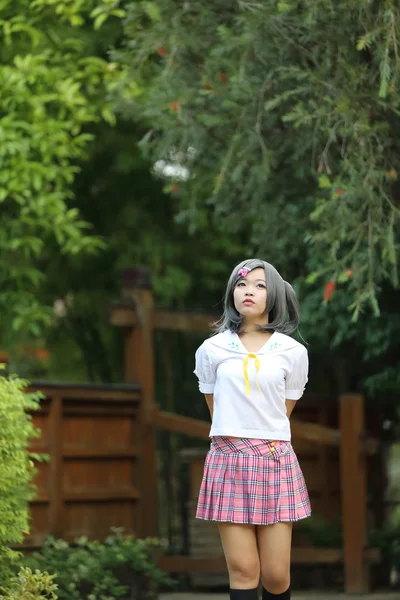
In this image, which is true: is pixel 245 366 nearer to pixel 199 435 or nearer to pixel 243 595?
pixel 243 595

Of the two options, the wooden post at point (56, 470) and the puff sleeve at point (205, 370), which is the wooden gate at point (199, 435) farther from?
the puff sleeve at point (205, 370)

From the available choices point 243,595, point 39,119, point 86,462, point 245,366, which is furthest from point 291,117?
point 86,462

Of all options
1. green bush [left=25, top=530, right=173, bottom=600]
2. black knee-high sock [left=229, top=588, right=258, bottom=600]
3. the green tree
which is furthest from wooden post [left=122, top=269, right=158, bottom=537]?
black knee-high sock [left=229, top=588, right=258, bottom=600]

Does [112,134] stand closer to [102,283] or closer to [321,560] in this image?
[102,283]

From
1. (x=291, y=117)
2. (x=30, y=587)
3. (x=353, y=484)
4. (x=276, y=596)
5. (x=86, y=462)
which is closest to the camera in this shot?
(x=276, y=596)

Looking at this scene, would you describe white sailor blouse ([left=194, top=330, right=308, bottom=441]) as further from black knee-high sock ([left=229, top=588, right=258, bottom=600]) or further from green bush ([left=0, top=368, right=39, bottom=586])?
green bush ([left=0, top=368, right=39, bottom=586])

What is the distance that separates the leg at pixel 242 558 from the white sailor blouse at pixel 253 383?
415mm

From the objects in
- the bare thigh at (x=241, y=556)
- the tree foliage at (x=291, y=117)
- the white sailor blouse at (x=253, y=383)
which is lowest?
the bare thigh at (x=241, y=556)

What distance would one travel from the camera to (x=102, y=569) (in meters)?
7.84

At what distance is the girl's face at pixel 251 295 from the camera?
17.8 feet

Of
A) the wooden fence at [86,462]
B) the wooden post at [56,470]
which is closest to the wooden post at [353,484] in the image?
the wooden fence at [86,462]

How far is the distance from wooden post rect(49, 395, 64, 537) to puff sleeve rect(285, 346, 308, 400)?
12.9ft

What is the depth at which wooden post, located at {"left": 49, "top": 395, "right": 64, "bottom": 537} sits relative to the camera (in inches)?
354

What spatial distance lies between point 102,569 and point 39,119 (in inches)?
149
